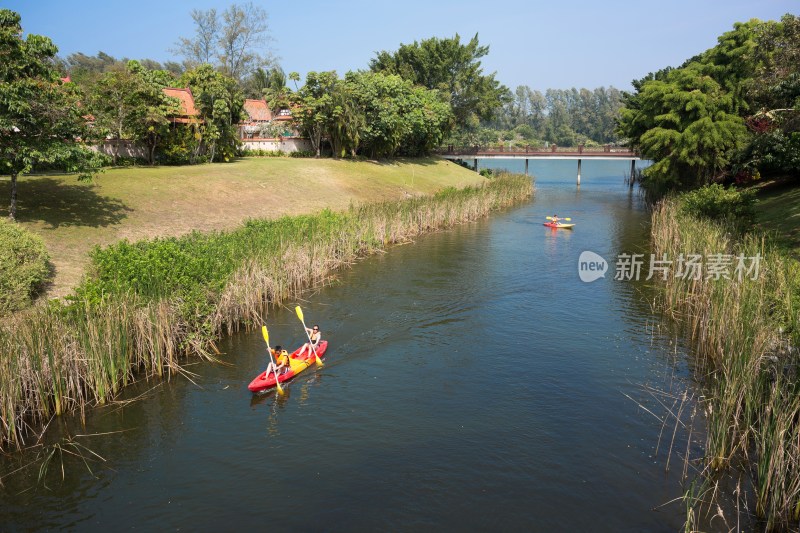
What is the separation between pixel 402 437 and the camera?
12.9 meters

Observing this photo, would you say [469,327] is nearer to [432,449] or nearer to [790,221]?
[432,449]

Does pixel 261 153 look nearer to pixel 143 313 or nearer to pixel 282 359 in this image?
pixel 143 313

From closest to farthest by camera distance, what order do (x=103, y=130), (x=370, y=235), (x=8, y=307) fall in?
(x=8, y=307) → (x=103, y=130) → (x=370, y=235)

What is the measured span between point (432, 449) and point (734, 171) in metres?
36.6

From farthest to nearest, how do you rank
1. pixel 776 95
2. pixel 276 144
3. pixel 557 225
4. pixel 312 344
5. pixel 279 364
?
1. pixel 276 144
2. pixel 557 225
3. pixel 776 95
4. pixel 312 344
5. pixel 279 364

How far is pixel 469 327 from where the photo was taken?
20.1 meters

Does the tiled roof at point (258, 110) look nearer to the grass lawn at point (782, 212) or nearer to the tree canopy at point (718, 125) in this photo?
the tree canopy at point (718, 125)

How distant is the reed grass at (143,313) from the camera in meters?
12.4

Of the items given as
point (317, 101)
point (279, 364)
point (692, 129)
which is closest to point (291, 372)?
point (279, 364)

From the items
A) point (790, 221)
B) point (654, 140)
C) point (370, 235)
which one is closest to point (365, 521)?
point (370, 235)

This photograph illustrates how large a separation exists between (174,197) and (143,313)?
1854cm

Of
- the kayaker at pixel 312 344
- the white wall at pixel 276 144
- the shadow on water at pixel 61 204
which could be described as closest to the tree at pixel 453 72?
the white wall at pixel 276 144

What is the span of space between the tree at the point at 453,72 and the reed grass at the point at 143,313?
53.8 m

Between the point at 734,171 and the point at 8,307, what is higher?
the point at 734,171
